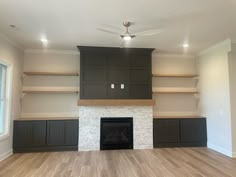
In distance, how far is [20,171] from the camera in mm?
3805

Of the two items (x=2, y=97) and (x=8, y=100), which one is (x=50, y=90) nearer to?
(x=8, y=100)

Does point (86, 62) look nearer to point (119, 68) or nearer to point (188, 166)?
point (119, 68)

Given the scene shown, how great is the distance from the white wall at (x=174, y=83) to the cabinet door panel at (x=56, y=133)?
Result: 290cm

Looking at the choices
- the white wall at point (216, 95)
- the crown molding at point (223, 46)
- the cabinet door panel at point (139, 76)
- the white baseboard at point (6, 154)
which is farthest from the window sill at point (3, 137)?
the crown molding at point (223, 46)

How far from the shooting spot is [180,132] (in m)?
5.77

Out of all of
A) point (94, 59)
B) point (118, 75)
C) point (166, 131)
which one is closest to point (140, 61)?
point (118, 75)

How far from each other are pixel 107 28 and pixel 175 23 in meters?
1.37

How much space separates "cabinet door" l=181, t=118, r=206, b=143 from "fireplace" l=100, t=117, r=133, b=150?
1.60m

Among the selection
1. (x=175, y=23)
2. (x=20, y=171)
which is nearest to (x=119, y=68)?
(x=175, y=23)

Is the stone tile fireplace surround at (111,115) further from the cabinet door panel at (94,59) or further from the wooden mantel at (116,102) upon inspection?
the cabinet door panel at (94,59)

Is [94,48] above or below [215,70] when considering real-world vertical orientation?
above

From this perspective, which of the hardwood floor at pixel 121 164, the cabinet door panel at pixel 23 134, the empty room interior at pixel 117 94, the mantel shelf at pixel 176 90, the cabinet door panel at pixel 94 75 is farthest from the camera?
the mantel shelf at pixel 176 90

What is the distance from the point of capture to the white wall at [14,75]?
4.57 meters

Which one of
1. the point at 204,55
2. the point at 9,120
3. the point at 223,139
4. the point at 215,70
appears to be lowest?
the point at 223,139
